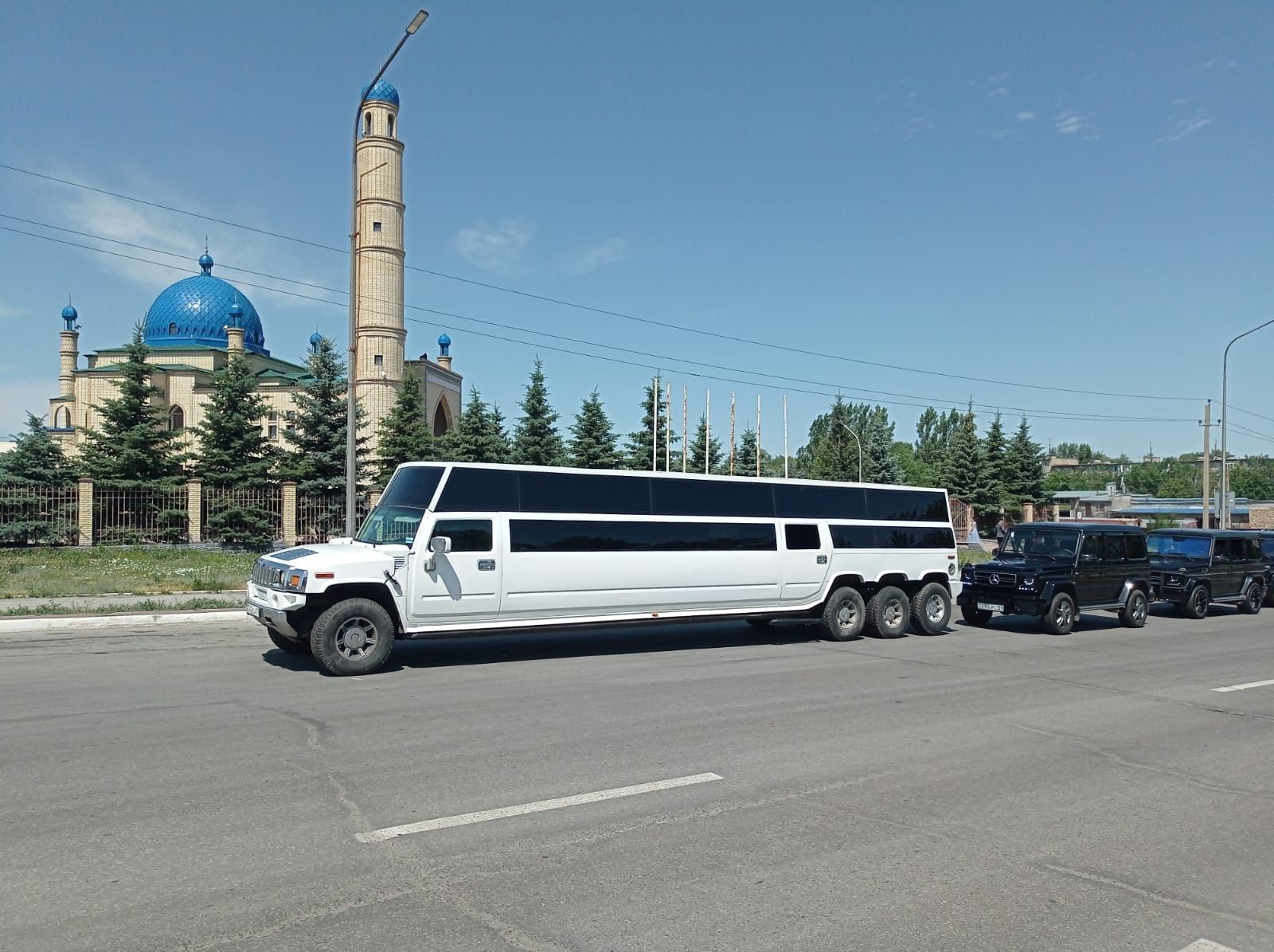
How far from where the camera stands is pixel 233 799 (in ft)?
19.3

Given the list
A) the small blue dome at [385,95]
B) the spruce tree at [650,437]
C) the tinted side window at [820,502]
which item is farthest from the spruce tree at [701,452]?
the tinted side window at [820,502]

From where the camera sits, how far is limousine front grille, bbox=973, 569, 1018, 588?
16.4 metres

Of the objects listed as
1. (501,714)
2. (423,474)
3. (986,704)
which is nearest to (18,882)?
(501,714)

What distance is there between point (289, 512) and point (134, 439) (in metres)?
6.61

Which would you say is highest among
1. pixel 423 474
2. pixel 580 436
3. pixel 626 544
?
pixel 580 436

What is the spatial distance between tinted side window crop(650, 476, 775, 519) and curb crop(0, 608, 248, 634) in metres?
7.63

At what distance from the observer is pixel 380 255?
48.6 m

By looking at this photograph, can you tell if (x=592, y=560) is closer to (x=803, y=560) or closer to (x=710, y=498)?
(x=710, y=498)

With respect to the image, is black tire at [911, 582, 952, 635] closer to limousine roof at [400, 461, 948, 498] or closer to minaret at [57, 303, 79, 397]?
limousine roof at [400, 461, 948, 498]

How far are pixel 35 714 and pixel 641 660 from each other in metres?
6.76

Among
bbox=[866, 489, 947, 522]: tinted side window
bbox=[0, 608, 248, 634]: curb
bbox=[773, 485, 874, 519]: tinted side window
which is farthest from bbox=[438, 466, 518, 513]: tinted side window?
bbox=[866, 489, 947, 522]: tinted side window

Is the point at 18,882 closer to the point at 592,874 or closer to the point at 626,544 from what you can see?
the point at 592,874

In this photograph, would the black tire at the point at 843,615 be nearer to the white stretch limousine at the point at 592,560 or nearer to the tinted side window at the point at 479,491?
the white stretch limousine at the point at 592,560

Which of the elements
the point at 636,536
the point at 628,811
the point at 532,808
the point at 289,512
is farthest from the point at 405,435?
the point at 628,811
